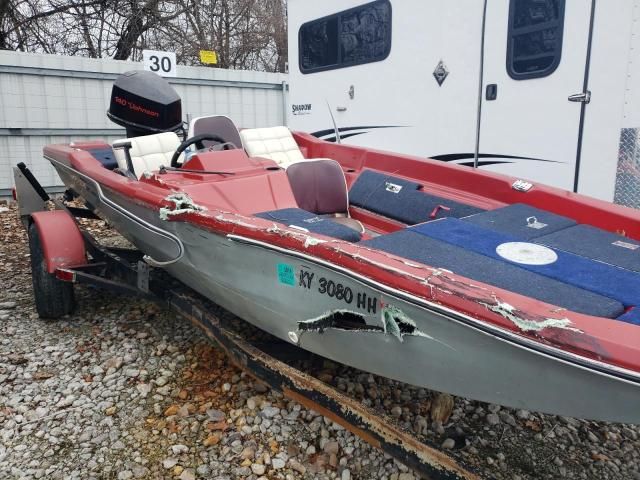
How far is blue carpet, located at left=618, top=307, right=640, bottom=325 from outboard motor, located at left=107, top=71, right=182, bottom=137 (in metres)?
3.19

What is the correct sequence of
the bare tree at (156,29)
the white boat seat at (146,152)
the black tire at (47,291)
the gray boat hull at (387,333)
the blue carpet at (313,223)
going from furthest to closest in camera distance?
1. the bare tree at (156,29)
2. the white boat seat at (146,152)
3. the black tire at (47,291)
4. the blue carpet at (313,223)
5. the gray boat hull at (387,333)

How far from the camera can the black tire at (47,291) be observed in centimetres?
317

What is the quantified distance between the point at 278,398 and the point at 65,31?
38.7ft

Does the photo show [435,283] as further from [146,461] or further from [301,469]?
[146,461]

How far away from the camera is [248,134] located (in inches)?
155

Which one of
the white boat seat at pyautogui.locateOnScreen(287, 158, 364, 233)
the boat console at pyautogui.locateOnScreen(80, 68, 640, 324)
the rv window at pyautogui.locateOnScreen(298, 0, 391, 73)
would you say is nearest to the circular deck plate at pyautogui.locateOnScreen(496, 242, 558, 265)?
the boat console at pyautogui.locateOnScreen(80, 68, 640, 324)

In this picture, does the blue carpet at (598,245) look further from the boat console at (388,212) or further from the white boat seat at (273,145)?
the white boat seat at (273,145)

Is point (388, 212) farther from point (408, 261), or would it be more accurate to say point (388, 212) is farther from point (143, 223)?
point (408, 261)

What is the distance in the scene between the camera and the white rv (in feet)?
11.2

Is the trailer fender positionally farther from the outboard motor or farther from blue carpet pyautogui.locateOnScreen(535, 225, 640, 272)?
blue carpet pyautogui.locateOnScreen(535, 225, 640, 272)

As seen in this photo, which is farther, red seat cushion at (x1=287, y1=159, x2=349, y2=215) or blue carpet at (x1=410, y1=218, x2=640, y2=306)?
red seat cushion at (x1=287, y1=159, x2=349, y2=215)

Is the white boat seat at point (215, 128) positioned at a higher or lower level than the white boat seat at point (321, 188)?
higher

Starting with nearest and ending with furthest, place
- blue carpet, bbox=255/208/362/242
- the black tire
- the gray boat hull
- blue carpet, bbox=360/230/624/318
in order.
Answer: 1. the gray boat hull
2. blue carpet, bbox=360/230/624/318
3. blue carpet, bbox=255/208/362/242
4. the black tire

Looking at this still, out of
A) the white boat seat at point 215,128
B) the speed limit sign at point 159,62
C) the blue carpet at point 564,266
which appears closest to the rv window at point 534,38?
the blue carpet at point 564,266
